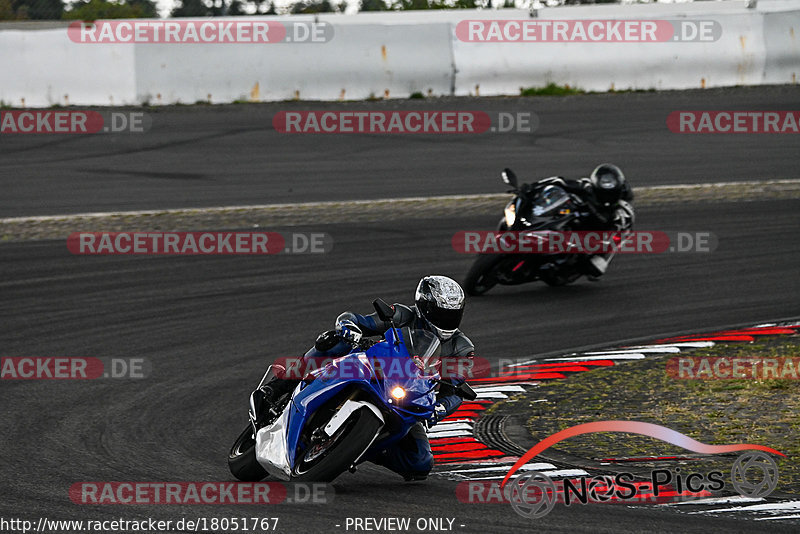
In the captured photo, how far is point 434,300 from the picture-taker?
6.39 meters

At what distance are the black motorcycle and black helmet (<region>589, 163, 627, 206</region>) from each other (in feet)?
0.59

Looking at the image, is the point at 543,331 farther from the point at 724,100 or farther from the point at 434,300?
the point at 724,100

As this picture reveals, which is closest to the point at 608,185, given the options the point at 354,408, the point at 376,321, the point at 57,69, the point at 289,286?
the point at 289,286

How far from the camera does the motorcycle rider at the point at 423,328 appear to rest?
6.40 metres

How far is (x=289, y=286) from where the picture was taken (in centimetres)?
1252

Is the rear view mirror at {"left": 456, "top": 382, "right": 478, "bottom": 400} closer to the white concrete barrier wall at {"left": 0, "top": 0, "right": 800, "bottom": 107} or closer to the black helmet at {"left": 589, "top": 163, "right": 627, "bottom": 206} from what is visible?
the black helmet at {"left": 589, "top": 163, "right": 627, "bottom": 206}

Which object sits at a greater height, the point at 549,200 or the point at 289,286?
the point at 549,200

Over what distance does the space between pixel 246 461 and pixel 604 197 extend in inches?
258

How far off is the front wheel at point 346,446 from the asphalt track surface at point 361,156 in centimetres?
956

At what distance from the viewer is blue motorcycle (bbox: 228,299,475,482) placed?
605cm

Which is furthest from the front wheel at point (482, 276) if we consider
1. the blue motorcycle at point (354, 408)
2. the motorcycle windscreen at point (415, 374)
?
the motorcycle windscreen at point (415, 374)

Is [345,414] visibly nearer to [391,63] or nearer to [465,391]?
[465,391]

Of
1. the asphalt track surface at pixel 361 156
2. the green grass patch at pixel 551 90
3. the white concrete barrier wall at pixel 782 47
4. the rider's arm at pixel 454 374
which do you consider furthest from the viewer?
the white concrete barrier wall at pixel 782 47

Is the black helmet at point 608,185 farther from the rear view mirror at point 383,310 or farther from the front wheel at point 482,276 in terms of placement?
the rear view mirror at point 383,310
